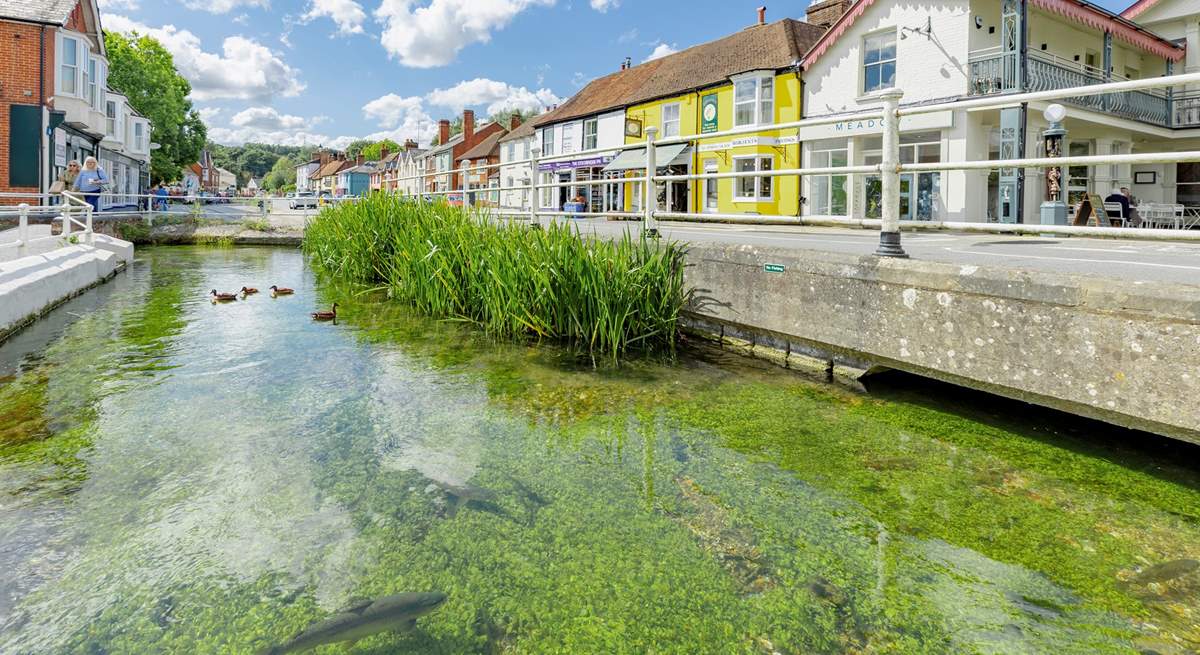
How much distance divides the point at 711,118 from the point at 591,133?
337 inches

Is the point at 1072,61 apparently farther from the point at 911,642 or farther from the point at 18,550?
the point at 18,550

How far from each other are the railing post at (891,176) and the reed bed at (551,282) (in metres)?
1.71

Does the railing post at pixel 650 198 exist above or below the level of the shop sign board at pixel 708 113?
below

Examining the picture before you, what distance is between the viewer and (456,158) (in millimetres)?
53719

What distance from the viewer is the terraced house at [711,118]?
2184 centimetres

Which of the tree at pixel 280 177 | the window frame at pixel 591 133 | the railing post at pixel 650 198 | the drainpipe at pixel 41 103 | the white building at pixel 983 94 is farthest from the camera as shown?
the tree at pixel 280 177

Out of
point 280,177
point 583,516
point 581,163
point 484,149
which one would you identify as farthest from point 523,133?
point 280,177

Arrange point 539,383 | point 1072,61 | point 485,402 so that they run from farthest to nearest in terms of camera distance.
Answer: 1. point 1072,61
2. point 539,383
3. point 485,402

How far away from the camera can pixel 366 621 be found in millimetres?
1904

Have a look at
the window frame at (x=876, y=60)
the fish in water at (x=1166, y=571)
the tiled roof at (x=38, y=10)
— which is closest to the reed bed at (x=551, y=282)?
the fish in water at (x=1166, y=571)

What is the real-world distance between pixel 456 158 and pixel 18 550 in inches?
2127

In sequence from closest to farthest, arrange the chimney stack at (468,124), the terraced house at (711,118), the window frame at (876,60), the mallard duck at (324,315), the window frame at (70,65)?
the mallard duck at (324,315)
the window frame at (876,60)
the window frame at (70,65)
the terraced house at (711,118)
the chimney stack at (468,124)

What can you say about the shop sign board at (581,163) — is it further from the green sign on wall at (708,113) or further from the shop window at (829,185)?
the shop window at (829,185)

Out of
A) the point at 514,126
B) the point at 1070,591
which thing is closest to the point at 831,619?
the point at 1070,591
